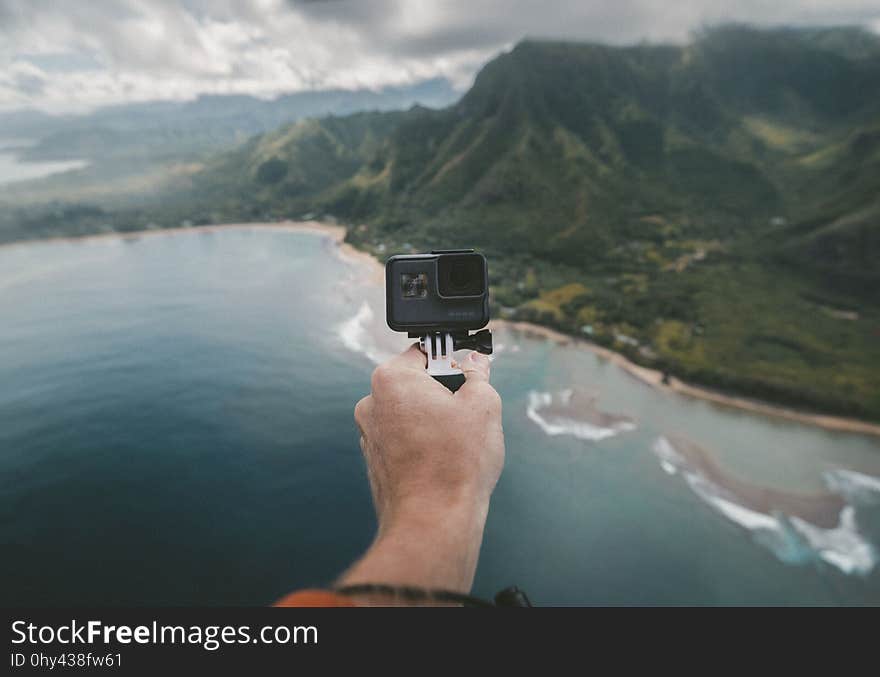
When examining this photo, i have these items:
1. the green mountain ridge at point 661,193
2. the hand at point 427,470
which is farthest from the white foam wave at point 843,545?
the hand at point 427,470

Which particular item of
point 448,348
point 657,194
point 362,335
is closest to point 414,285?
point 448,348

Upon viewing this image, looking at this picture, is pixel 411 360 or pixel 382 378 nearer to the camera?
pixel 382 378

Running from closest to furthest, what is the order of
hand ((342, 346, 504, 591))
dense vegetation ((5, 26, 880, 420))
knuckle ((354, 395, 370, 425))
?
hand ((342, 346, 504, 591)) < knuckle ((354, 395, 370, 425)) < dense vegetation ((5, 26, 880, 420))

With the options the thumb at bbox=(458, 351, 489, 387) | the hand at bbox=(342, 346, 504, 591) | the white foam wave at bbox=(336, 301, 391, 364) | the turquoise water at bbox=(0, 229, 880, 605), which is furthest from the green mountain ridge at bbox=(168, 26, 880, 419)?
the hand at bbox=(342, 346, 504, 591)

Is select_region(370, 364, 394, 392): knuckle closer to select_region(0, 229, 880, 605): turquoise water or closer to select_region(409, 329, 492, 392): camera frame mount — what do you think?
select_region(409, 329, 492, 392): camera frame mount

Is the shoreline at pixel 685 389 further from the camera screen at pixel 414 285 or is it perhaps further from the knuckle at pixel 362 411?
the knuckle at pixel 362 411

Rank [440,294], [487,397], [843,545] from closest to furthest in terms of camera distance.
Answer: [487,397] → [440,294] → [843,545]

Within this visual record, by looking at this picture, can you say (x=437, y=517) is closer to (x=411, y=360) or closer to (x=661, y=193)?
(x=411, y=360)
